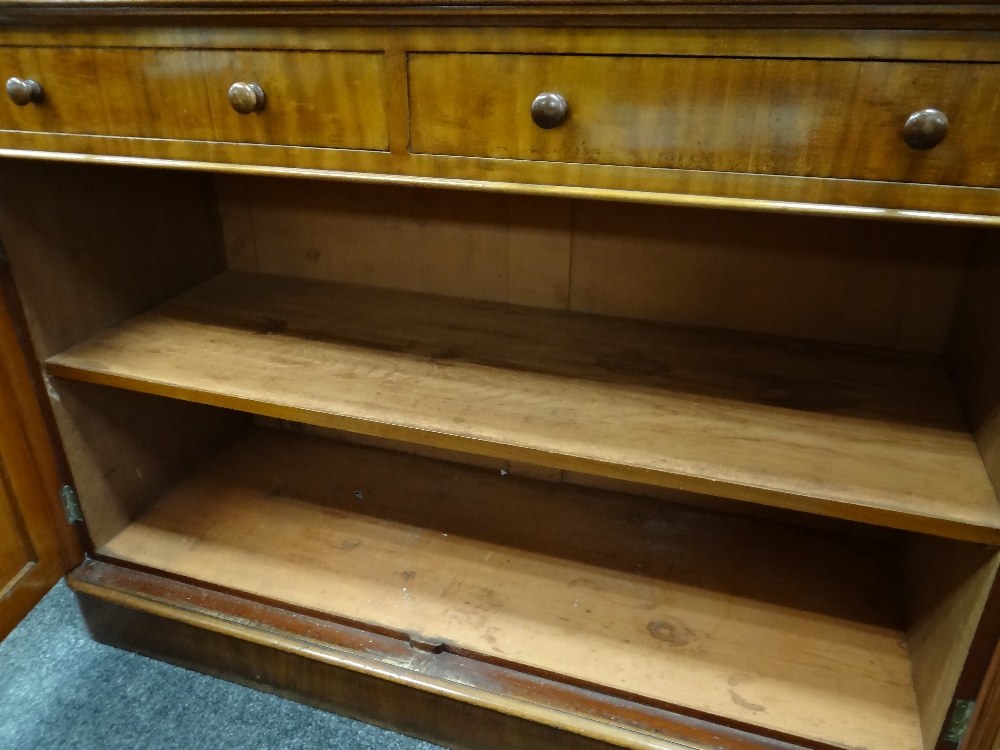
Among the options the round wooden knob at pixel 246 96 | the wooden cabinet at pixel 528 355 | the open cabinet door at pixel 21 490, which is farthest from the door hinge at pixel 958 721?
the open cabinet door at pixel 21 490

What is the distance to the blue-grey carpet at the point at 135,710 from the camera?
1046 mm

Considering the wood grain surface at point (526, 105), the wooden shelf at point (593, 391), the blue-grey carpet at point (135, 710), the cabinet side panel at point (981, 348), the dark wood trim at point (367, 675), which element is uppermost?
the wood grain surface at point (526, 105)

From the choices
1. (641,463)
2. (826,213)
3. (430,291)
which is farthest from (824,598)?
(430,291)

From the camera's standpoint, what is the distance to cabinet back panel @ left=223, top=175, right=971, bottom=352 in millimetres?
987

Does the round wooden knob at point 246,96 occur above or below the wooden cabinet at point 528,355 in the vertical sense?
above

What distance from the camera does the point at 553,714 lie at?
0.91 metres

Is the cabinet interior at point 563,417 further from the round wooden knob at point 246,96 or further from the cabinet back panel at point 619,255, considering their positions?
the round wooden knob at point 246,96

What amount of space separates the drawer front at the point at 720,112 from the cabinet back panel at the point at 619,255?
402 mm

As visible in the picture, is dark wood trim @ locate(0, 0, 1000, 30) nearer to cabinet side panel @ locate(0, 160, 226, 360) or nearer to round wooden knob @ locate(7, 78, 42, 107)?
round wooden knob @ locate(7, 78, 42, 107)

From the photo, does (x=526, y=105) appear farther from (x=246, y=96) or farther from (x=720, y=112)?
(x=246, y=96)

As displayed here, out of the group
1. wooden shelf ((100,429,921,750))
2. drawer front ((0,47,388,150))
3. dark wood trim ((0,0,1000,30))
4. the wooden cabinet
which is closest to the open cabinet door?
the wooden cabinet

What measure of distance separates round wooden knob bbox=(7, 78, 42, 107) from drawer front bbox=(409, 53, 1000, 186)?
449mm

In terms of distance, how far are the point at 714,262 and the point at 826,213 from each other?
433mm

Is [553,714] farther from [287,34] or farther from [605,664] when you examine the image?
[287,34]
